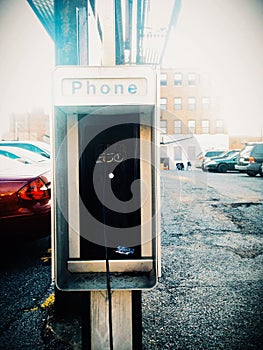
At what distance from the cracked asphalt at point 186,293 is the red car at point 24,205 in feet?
1.48

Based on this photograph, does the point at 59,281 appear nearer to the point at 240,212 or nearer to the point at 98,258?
the point at 98,258

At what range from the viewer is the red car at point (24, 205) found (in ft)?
11.8

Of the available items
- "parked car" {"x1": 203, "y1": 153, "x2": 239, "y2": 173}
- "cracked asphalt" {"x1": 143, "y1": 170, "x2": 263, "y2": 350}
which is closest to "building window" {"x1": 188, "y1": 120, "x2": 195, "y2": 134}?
"parked car" {"x1": 203, "y1": 153, "x2": 239, "y2": 173}

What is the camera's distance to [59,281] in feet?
6.23

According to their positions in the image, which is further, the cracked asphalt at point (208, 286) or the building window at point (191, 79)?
the building window at point (191, 79)

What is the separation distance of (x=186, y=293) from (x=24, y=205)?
6.21ft

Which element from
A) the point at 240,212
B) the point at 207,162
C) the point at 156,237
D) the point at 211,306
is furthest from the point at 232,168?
the point at 156,237

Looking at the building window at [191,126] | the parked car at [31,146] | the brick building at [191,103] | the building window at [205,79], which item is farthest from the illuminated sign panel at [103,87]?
the building window at [205,79]

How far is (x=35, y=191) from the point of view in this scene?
147 inches

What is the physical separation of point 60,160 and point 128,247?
27.3 inches

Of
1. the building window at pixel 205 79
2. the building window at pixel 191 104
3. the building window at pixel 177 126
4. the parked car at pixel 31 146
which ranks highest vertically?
the building window at pixel 205 79

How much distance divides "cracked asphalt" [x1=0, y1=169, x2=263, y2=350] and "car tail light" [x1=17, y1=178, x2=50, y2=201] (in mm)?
784

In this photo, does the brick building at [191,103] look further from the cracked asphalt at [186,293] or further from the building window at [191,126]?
the cracked asphalt at [186,293]

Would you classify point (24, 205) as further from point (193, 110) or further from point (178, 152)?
point (193, 110)
